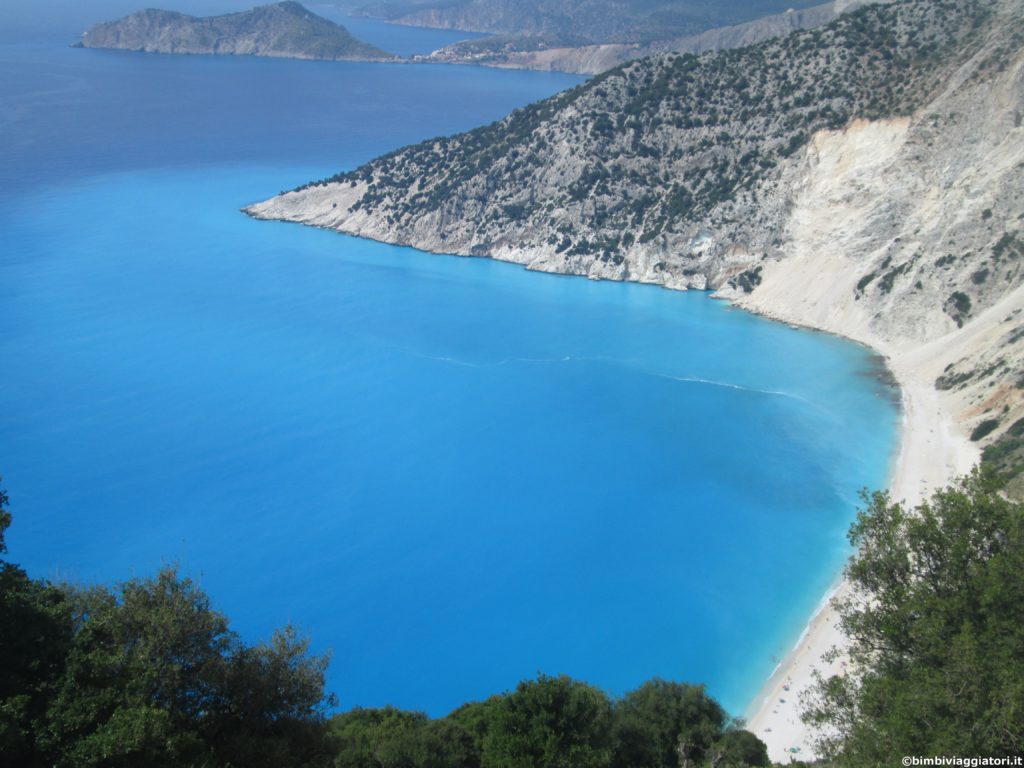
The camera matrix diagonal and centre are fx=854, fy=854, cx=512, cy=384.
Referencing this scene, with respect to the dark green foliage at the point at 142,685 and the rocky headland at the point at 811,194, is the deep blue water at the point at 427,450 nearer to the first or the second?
the rocky headland at the point at 811,194

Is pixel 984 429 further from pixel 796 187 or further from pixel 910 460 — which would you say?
pixel 796 187

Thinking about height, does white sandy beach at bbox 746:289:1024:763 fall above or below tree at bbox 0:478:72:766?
above

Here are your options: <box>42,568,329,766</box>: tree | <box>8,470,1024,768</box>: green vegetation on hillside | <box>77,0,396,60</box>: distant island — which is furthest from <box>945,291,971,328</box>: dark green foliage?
<box>77,0,396,60</box>: distant island

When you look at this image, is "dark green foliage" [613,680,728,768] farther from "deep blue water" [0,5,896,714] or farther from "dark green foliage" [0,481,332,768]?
"dark green foliage" [0,481,332,768]

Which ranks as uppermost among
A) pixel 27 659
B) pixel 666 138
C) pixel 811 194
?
pixel 666 138

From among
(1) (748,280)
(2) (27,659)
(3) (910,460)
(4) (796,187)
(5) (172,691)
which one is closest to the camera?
(2) (27,659)

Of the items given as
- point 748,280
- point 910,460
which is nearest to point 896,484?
point 910,460

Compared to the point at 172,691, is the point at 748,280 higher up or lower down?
higher up
